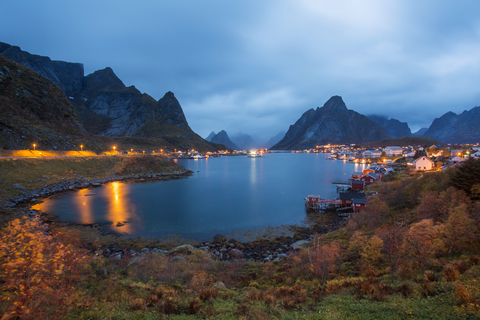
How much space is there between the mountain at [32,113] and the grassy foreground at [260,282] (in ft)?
193

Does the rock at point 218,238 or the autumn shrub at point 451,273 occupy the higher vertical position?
the autumn shrub at point 451,273

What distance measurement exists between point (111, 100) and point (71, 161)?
165716 millimetres

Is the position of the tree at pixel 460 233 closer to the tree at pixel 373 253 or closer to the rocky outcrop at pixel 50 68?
the tree at pixel 373 253

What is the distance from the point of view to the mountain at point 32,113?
5061 cm

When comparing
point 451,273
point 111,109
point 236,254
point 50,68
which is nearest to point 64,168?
point 236,254

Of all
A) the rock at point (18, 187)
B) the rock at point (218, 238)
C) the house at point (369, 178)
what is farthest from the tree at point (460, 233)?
the rock at point (18, 187)

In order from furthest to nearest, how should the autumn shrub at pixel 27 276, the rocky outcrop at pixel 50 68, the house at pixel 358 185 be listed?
the rocky outcrop at pixel 50 68 → the house at pixel 358 185 → the autumn shrub at pixel 27 276

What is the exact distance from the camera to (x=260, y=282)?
11.2 m

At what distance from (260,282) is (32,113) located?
81.3 m

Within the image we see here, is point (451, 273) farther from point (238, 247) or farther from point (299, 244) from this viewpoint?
point (238, 247)

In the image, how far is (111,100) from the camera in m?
188

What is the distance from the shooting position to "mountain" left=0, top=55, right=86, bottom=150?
166ft

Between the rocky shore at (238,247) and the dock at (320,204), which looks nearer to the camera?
the rocky shore at (238,247)

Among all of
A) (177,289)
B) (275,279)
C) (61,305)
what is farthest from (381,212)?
(61,305)
